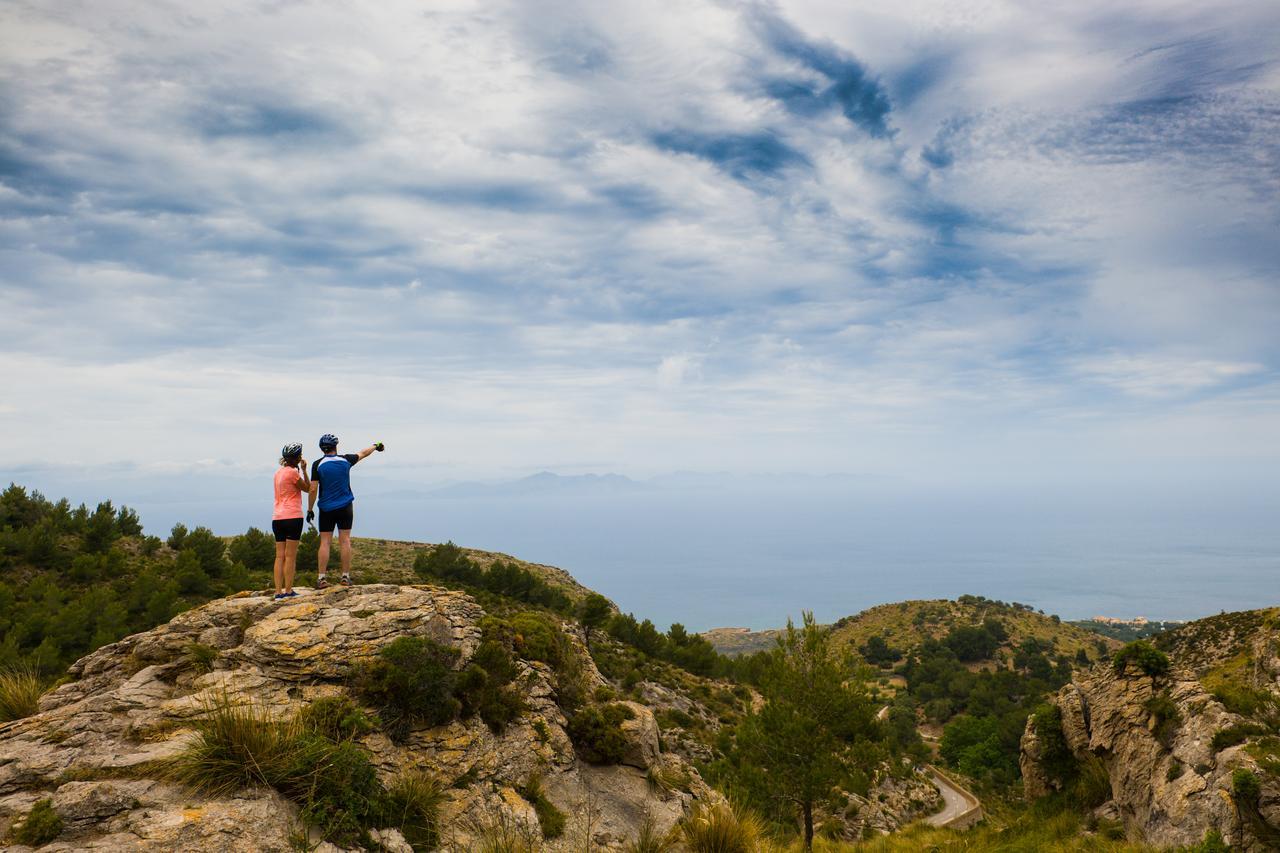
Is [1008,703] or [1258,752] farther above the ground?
[1258,752]

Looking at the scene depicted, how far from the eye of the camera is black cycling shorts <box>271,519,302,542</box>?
36.4ft

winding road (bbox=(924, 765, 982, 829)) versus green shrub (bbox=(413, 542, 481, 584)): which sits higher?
green shrub (bbox=(413, 542, 481, 584))

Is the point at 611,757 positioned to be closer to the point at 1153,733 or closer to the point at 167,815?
the point at 167,815

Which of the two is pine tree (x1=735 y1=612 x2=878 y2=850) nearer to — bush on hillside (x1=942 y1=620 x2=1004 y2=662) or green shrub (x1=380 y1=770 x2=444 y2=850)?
green shrub (x1=380 y1=770 x2=444 y2=850)

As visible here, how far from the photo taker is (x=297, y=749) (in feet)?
22.2

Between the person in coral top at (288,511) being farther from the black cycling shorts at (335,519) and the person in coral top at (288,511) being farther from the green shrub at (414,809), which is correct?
the green shrub at (414,809)

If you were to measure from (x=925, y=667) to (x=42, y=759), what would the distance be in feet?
249

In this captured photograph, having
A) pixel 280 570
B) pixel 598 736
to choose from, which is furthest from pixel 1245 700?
pixel 280 570

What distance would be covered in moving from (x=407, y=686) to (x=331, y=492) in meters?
4.72

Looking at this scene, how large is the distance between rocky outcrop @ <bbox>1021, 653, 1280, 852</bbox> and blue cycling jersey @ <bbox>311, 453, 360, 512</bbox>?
55.9ft

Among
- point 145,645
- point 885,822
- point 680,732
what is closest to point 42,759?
point 145,645

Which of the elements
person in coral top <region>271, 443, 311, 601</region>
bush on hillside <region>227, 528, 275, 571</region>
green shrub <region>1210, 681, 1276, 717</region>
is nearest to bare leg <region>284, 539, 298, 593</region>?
person in coral top <region>271, 443, 311, 601</region>

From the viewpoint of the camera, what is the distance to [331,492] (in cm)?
1188

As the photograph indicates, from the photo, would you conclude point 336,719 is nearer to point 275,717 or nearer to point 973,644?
point 275,717
